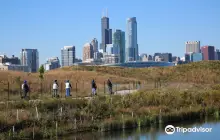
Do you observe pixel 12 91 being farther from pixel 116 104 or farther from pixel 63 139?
pixel 63 139

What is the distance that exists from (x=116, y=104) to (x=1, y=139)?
14.4m

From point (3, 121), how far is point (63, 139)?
14.8 feet

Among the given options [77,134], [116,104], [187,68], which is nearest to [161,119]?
[116,104]

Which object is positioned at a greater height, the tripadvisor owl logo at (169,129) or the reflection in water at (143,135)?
the tripadvisor owl logo at (169,129)

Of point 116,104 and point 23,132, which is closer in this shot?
point 23,132

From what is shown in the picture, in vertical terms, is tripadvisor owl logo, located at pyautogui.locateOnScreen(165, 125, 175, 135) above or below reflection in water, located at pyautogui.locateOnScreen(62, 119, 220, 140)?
above

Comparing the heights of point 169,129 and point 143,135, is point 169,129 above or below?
above

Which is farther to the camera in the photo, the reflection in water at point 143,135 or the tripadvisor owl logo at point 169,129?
the tripadvisor owl logo at point 169,129

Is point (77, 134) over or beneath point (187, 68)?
beneath

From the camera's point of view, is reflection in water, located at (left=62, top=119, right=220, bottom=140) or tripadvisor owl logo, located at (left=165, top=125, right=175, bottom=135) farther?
tripadvisor owl logo, located at (left=165, top=125, right=175, bottom=135)

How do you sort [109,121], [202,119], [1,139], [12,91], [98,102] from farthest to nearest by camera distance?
1. [12,91]
2. [202,119]
3. [98,102]
4. [109,121]
5. [1,139]

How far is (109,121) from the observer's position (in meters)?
36.1

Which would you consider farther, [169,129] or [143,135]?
[169,129]

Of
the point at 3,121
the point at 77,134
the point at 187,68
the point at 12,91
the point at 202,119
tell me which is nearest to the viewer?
the point at 3,121
